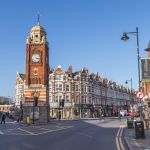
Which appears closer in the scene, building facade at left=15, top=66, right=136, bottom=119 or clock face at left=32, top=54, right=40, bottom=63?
clock face at left=32, top=54, right=40, bottom=63

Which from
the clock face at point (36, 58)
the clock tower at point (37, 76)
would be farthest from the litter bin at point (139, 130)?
the clock face at point (36, 58)

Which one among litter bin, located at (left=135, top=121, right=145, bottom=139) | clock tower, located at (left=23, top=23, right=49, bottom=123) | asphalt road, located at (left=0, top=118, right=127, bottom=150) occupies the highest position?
clock tower, located at (left=23, top=23, right=49, bottom=123)

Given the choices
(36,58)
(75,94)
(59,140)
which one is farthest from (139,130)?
(75,94)

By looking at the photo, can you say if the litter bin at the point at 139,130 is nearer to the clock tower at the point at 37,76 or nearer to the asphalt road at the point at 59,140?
the asphalt road at the point at 59,140

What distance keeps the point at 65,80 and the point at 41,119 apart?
1260 inches

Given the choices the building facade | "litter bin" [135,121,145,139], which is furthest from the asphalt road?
the building facade

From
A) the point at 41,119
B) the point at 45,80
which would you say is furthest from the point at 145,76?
the point at 45,80

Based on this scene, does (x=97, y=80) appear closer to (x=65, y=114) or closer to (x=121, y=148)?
(x=65, y=114)

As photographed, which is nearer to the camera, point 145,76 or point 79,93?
point 145,76

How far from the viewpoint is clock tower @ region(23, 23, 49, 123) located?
7038cm

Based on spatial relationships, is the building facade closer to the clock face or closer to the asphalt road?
the clock face

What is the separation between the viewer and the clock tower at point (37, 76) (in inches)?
2771

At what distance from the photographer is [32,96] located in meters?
72.1

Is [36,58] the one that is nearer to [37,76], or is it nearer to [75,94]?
[37,76]
